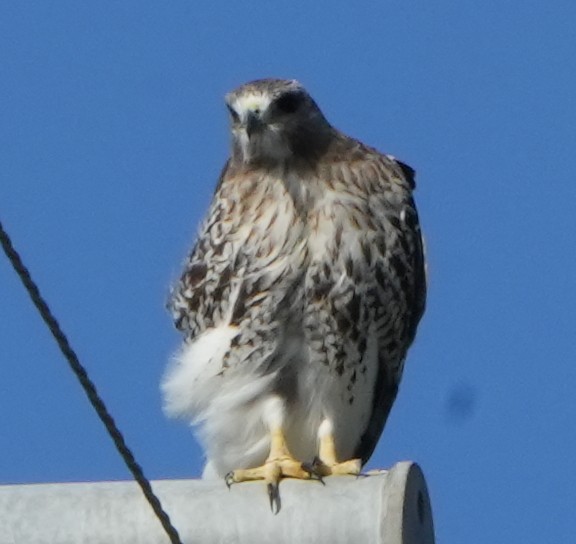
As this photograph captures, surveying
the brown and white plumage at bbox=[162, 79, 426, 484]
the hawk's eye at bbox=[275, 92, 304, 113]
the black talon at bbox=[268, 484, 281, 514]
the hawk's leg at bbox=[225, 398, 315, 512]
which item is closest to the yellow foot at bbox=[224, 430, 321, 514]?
the hawk's leg at bbox=[225, 398, 315, 512]

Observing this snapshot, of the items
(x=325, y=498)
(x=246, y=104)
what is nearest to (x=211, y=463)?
(x=246, y=104)

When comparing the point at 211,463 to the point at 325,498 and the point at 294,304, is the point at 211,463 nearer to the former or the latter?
the point at 294,304

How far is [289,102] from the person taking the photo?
7305 millimetres

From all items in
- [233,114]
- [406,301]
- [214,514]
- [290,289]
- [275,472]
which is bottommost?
[214,514]

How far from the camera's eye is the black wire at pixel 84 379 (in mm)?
3857

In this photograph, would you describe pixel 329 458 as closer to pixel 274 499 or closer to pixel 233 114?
pixel 233 114

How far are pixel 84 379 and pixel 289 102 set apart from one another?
3.45 metres

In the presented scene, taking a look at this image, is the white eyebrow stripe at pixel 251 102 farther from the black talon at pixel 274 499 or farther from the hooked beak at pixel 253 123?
the black talon at pixel 274 499

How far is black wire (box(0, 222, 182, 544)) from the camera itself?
12.7 ft

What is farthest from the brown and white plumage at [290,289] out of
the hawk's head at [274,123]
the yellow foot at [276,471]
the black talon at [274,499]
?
the black talon at [274,499]

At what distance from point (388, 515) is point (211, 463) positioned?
9.59 ft

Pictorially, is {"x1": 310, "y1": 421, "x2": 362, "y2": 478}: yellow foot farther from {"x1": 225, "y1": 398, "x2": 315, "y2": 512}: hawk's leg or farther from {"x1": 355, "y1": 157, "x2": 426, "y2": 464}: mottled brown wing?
{"x1": 355, "y1": 157, "x2": 426, "y2": 464}: mottled brown wing

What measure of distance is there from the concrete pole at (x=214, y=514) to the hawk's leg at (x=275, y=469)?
8cm

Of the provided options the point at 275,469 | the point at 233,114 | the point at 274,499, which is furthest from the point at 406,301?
the point at 274,499
